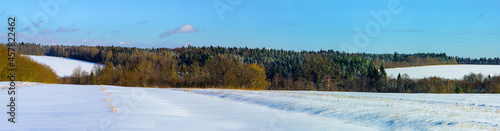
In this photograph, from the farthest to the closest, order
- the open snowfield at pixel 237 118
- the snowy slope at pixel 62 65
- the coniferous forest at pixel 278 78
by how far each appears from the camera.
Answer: the snowy slope at pixel 62 65
the coniferous forest at pixel 278 78
the open snowfield at pixel 237 118

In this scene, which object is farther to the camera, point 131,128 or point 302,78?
point 302,78

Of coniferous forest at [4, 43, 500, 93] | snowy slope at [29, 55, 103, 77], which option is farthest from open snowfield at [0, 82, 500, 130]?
snowy slope at [29, 55, 103, 77]

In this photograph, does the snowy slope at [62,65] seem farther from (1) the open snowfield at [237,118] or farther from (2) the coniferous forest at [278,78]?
(1) the open snowfield at [237,118]

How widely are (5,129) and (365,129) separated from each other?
11.6 m

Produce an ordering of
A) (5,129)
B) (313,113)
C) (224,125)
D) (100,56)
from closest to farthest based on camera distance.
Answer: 1. (5,129)
2. (224,125)
3. (313,113)
4. (100,56)

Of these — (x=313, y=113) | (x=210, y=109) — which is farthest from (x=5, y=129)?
(x=313, y=113)

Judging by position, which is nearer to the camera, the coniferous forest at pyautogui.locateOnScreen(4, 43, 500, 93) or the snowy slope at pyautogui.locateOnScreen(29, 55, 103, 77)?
the coniferous forest at pyautogui.locateOnScreen(4, 43, 500, 93)

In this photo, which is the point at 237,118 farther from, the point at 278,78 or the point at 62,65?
the point at 62,65

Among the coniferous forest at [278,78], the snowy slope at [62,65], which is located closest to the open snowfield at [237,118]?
the coniferous forest at [278,78]

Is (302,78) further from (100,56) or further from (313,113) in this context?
(100,56)

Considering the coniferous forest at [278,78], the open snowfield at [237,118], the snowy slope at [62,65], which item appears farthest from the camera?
the snowy slope at [62,65]

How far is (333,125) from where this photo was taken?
14.3m

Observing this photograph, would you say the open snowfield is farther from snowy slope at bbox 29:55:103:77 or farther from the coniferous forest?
snowy slope at bbox 29:55:103:77

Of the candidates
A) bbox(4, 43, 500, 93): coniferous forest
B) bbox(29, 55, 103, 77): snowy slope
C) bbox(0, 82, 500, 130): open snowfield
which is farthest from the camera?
bbox(29, 55, 103, 77): snowy slope
